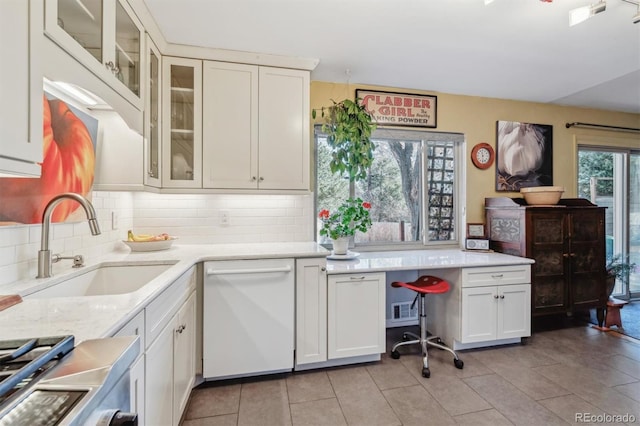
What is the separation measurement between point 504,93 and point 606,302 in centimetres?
246

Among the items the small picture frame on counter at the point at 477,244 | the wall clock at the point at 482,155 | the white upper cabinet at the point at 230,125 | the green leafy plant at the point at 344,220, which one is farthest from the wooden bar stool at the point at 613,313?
the white upper cabinet at the point at 230,125

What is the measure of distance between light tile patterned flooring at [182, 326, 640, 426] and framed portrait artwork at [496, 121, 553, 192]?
1.80m

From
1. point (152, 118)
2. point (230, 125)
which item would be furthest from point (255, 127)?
point (152, 118)

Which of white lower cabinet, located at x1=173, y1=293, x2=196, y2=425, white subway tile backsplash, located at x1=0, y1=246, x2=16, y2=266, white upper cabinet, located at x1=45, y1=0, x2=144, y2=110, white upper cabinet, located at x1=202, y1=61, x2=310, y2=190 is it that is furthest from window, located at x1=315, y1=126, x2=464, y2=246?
white subway tile backsplash, located at x1=0, y1=246, x2=16, y2=266

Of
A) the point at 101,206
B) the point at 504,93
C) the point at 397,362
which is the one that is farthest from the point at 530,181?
the point at 101,206

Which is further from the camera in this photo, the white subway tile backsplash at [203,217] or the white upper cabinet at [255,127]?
the white upper cabinet at [255,127]

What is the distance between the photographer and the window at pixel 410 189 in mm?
3180

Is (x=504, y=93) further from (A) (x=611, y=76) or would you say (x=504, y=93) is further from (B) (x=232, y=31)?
(B) (x=232, y=31)

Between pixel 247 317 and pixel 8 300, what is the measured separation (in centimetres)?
128

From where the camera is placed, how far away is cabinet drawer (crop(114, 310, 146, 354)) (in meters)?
0.99

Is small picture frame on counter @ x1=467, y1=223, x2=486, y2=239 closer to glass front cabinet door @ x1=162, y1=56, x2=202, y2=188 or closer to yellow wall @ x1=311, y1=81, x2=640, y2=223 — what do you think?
yellow wall @ x1=311, y1=81, x2=640, y2=223

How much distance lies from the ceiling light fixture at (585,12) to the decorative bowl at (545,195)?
1.71 meters

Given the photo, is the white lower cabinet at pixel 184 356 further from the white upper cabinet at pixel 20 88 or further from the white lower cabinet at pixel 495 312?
the white lower cabinet at pixel 495 312

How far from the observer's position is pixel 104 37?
1.39 m
